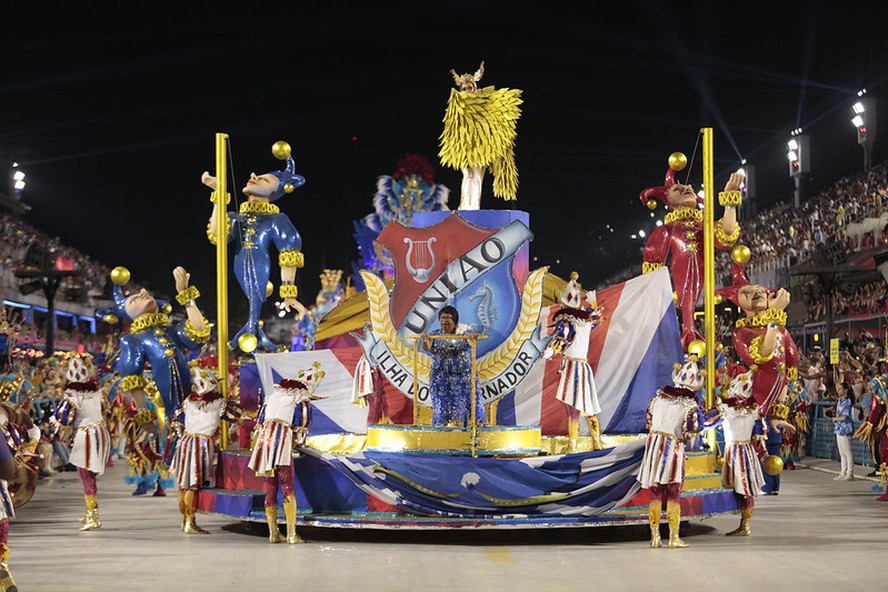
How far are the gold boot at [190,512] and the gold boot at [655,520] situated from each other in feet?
16.9

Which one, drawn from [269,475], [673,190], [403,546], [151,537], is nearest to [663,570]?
[403,546]

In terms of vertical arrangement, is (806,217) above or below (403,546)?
above

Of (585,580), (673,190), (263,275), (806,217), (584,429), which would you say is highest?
(806,217)

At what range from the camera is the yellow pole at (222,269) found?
1602 centimetres

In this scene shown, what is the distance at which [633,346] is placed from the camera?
18.5m

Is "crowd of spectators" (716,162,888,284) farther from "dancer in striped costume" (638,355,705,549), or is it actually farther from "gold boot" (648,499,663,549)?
"gold boot" (648,499,663,549)

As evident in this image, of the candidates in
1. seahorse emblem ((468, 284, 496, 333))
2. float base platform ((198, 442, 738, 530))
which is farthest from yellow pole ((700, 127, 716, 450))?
seahorse emblem ((468, 284, 496, 333))

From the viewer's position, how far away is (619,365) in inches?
729

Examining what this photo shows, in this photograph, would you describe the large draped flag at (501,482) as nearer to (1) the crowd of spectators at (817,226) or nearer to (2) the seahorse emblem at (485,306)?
(2) the seahorse emblem at (485,306)

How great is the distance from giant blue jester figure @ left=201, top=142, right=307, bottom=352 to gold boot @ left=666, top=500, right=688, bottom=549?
254 inches

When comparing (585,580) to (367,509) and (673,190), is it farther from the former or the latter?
(673,190)

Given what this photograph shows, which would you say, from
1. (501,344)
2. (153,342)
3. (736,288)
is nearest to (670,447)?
(501,344)

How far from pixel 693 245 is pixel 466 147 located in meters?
3.43

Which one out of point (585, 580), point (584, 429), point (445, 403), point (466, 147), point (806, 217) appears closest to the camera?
point (585, 580)
